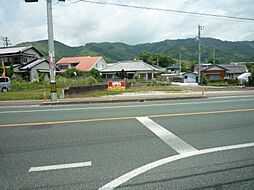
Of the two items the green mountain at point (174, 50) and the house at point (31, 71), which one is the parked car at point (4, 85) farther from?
the green mountain at point (174, 50)

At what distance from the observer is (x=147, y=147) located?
422 centimetres

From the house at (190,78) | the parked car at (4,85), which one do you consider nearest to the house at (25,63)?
the parked car at (4,85)

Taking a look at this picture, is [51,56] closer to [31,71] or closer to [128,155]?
[128,155]

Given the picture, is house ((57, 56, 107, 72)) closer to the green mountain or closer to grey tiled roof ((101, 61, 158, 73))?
grey tiled roof ((101, 61, 158, 73))

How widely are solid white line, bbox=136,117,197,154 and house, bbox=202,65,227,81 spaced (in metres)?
50.6

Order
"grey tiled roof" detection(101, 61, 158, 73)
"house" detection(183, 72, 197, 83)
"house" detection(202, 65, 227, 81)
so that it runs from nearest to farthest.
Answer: "grey tiled roof" detection(101, 61, 158, 73), "house" detection(183, 72, 197, 83), "house" detection(202, 65, 227, 81)

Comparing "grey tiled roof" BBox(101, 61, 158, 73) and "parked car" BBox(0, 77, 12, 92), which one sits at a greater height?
"grey tiled roof" BBox(101, 61, 158, 73)

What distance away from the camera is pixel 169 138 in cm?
478

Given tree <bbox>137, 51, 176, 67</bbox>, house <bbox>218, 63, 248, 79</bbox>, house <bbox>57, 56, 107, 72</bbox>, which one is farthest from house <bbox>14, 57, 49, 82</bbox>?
tree <bbox>137, 51, 176, 67</bbox>

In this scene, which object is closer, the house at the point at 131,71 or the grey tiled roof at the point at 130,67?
the house at the point at 131,71

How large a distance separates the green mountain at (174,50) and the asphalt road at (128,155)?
325 ft

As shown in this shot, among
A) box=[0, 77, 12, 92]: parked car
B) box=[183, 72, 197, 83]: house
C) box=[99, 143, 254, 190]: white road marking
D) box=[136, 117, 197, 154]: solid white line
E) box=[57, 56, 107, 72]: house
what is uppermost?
box=[57, 56, 107, 72]: house

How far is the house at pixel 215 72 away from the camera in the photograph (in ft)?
170

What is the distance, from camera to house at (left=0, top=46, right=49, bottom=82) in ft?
113
